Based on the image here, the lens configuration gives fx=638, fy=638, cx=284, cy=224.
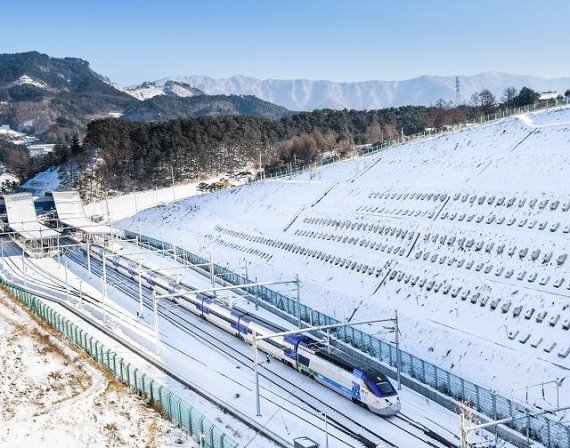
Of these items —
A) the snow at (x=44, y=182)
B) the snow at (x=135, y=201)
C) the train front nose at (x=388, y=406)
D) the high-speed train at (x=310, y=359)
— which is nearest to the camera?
the train front nose at (x=388, y=406)

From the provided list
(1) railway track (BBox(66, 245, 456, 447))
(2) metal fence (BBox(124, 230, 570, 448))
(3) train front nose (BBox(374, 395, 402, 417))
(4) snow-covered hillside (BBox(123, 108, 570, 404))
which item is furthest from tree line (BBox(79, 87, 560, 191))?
(3) train front nose (BBox(374, 395, 402, 417))

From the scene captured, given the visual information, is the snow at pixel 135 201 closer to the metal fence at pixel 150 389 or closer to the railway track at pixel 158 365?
the railway track at pixel 158 365

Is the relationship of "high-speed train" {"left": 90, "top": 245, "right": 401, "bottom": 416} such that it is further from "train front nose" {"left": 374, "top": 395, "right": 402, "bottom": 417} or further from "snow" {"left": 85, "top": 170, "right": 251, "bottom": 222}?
"snow" {"left": 85, "top": 170, "right": 251, "bottom": 222}

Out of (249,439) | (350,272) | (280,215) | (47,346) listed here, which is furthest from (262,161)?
(249,439)

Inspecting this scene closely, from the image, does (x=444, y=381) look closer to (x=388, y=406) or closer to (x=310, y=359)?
(x=388, y=406)

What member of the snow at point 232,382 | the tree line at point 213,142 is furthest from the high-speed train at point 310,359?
the tree line at point 213,142
